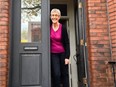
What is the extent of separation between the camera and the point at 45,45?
5.30 metres

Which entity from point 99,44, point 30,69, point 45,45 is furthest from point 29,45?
point 99,44

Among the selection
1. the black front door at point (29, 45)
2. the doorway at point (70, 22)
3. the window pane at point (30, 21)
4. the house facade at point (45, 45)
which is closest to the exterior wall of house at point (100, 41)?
the house facade at point (45, 45)

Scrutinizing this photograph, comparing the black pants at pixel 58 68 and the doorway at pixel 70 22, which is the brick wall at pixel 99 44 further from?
the doorway at pixel 70 22

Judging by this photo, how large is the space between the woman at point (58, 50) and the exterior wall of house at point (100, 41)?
53 cm

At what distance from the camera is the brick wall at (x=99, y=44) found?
5.04 metres

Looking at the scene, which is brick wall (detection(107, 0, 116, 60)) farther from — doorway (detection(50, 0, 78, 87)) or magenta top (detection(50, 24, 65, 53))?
doorway (detection(50, 0, 78, 87))

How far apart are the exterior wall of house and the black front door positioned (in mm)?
927

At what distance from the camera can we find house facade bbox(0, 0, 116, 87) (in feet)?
16.5

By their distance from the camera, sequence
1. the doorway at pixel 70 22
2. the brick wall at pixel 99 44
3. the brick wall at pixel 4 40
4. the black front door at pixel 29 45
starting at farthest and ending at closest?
the doorway at pixel 70 22
the black front door at pixel 29 45
the brick wall at pixel 99 44
the brick wall at pixel 4 40

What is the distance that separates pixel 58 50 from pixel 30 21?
0.93 meters

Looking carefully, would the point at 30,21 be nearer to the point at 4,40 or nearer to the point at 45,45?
the point at 45,45

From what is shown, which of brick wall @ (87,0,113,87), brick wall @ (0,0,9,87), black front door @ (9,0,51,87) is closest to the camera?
brick wall @ (0,0,9,87)

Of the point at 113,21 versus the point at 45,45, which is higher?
the point at 113,21

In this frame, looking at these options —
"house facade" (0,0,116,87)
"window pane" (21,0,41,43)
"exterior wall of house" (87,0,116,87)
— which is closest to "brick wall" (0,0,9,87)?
"house facade" (0,0,116,87)
